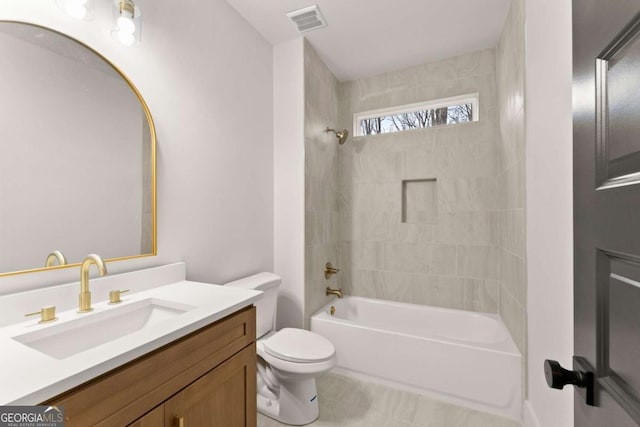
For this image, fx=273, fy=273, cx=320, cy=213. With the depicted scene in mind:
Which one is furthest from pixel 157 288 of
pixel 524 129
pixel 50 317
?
pixel 524 129

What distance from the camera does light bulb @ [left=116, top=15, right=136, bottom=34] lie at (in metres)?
1.18

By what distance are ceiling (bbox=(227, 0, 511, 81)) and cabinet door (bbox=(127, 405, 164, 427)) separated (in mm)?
2246

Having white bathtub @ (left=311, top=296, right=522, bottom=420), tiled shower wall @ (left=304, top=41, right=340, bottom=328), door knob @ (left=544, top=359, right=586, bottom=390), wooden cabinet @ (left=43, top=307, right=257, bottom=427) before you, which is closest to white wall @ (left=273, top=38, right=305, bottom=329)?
tiled shower wall @ (left=304, top=41, right=340, bottom=328)

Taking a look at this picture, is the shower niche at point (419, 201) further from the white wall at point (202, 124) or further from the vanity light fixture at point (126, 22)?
the vanity light fixture at point (126, 22)

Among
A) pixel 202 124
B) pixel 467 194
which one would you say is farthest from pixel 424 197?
pixel 202 124

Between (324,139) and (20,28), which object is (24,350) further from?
(324,139)

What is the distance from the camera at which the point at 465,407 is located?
177 centimetres

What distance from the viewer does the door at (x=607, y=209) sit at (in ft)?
1.28

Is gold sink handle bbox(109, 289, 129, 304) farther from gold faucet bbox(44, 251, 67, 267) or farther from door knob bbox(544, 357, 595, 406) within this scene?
door knob bbox(544, 357, 595, 406)

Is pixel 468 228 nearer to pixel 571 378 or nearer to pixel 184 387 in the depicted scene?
pixel 571 378

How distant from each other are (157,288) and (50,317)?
41 centimetres

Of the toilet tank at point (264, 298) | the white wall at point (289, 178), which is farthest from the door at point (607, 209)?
the white wall at point (289, 178)

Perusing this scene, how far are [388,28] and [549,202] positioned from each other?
Result: 5.52 feet

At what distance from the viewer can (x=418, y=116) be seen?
2.61 m
